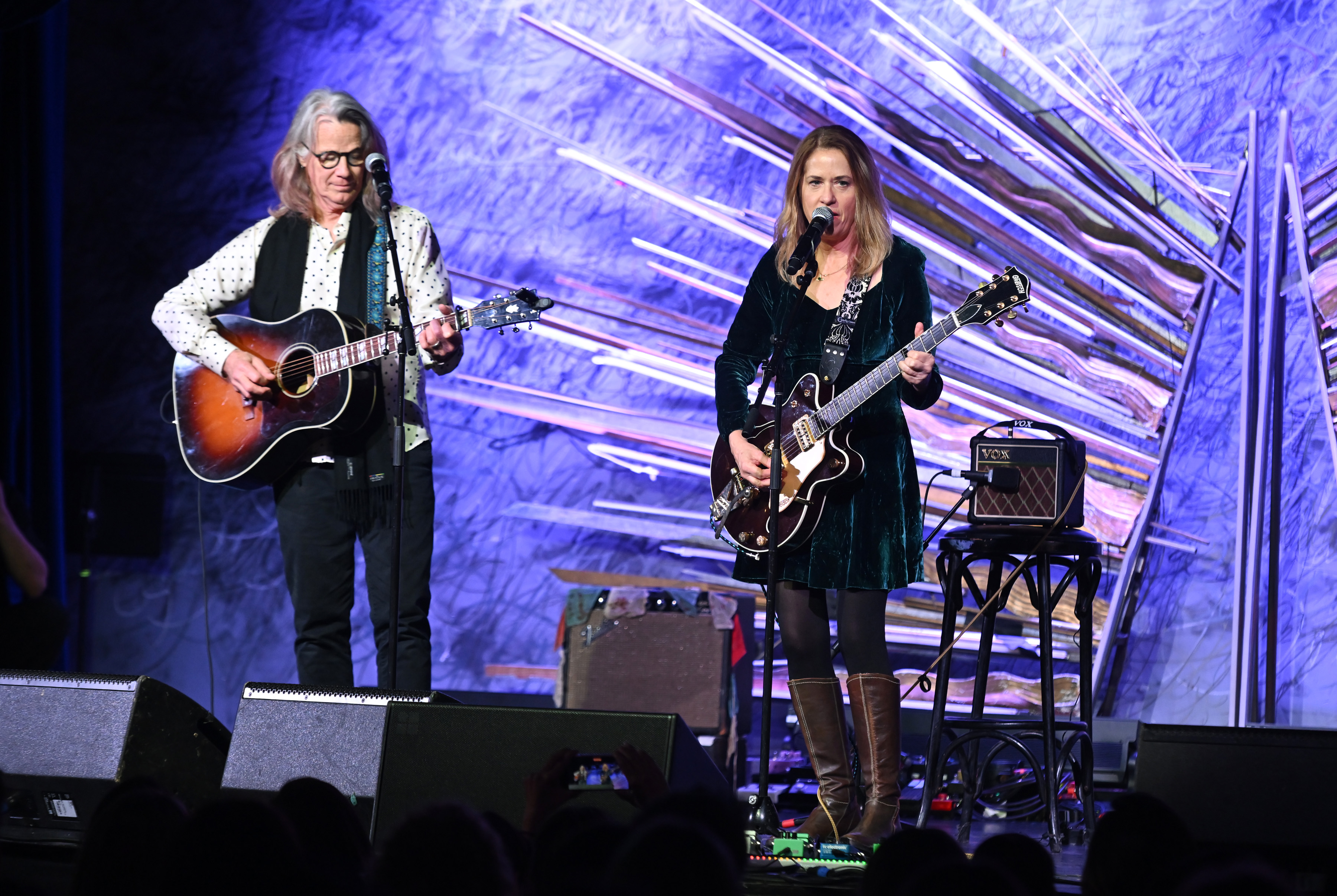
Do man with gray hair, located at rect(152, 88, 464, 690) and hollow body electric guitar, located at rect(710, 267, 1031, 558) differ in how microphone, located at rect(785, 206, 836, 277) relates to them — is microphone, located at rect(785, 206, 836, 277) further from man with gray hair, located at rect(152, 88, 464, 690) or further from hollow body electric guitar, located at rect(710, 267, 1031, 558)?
man with gray hair, located at rect(152, 88, 464, 690)

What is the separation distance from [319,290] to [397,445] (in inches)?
25.5

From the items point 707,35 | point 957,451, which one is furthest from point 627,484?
point 707,35

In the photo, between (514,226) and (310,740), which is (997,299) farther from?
(514,226)

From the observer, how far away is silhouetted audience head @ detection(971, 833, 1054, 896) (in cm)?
144

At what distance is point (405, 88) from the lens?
19.0 feet

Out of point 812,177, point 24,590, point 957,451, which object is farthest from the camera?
point 957,451

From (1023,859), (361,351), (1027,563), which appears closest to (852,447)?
(1027,563)

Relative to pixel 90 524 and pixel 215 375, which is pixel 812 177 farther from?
pixel 90 524

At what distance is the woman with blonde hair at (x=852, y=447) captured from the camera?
3.06 meters

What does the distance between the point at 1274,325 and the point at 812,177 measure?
7.98 ft

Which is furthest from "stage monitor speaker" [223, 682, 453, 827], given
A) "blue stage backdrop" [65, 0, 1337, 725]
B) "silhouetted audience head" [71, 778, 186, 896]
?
"blue stage backdrop" [65, 0, 1337, 725]

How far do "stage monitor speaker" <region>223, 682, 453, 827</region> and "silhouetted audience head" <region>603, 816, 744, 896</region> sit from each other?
1181mm

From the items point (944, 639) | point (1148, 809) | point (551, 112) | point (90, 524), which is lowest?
point (1148, 809)

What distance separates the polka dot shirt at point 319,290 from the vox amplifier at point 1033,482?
61.7 inches
